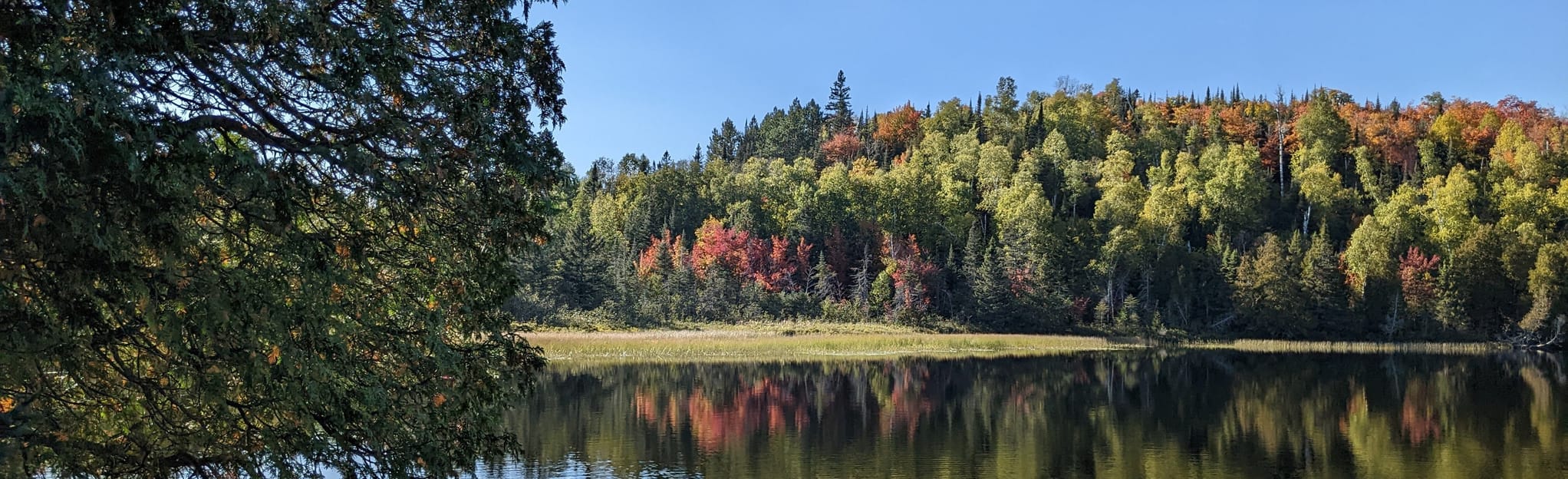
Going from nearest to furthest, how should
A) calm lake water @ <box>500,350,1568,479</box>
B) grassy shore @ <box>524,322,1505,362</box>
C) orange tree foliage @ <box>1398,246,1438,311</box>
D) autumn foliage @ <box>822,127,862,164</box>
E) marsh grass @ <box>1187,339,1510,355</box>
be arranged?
calm lake water @ <box>500,350,1568,479</box>, grassy shore @ <box>524,322,1505,362</box>, marsh grass @ <box>1187,339,1510,355</box>, orange tree foliage @ <box>1398,246,1438,311</box>, autumn foliage @ <box>822,127,862,164</box>

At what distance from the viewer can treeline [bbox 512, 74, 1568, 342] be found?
74750 mm

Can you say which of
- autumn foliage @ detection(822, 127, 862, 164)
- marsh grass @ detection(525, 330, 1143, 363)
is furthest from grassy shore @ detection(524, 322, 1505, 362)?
autumn foliage @ detection(822, 127, 862, 164)

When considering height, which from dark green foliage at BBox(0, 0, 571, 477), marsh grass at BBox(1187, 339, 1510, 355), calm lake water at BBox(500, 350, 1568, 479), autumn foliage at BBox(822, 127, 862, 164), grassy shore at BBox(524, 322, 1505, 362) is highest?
autumn foliage at BBox(822, 127, 862, 164)

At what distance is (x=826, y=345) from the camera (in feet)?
196

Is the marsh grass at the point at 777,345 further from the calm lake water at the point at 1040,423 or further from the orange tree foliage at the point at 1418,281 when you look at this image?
the orange tree foliage at the point at 1418,281

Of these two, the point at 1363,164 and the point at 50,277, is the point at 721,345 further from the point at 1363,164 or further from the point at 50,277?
the point at 1363,164

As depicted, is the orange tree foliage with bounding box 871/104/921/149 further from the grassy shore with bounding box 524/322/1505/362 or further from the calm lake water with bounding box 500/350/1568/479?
the calm lake water with bounding box 500/350/1568/479

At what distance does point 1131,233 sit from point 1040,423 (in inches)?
2302

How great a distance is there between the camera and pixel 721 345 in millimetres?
56344

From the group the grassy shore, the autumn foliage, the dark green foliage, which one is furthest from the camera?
the autumn foliage

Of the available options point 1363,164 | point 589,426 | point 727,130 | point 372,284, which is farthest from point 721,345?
point 727,130

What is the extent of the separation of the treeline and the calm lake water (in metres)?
26.6

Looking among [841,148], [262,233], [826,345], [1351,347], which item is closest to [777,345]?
[826,345]

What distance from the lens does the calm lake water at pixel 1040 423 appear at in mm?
22125
